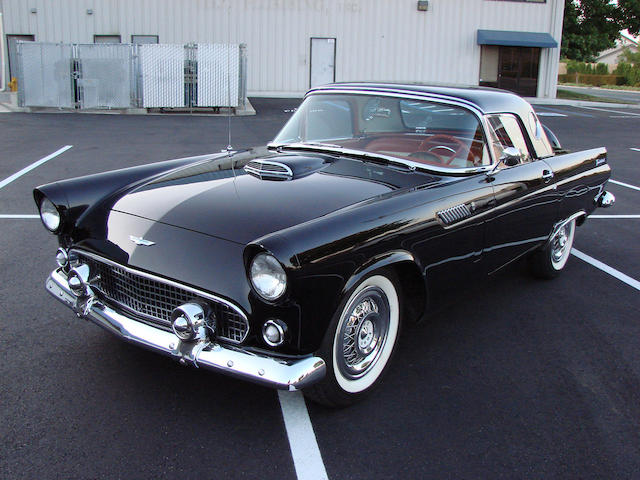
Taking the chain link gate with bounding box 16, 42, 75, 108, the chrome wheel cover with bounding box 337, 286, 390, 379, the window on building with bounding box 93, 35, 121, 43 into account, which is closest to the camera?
the chrome wheel cover with bounding box 337, 286, 390, 379

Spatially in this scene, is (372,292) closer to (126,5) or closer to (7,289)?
(7,289)

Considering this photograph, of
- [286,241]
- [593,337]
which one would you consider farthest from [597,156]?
[286,241]

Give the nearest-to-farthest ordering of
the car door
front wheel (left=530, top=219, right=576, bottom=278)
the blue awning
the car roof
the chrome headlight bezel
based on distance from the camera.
Result: the chrome headlight bezel < the car door < the car roof < front wheel (left=530, top=219, right=576, bottom=278) < the blue awning

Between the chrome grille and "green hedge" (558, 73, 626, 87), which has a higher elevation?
"green hedge" (558, 73, 626, 87)

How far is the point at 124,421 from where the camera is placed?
2.90 m

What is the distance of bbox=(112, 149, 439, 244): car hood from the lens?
299 cm

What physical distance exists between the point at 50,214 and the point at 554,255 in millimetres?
3749

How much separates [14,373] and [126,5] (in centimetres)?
2428

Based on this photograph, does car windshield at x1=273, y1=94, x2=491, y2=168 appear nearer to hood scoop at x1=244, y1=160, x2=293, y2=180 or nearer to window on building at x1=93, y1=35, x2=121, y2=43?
hood scoop at x1=244, y1=160, x2=293, y2=180

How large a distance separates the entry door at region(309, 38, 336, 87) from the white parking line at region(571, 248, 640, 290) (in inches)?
829

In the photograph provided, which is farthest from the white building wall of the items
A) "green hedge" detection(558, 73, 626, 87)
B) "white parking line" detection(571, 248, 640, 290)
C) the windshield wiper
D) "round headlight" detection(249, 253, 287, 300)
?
"green hedge" detection(558, 73, 626, 87)

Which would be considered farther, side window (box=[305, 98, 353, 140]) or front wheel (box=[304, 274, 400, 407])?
side window (box=[305, 98, 353, 140])

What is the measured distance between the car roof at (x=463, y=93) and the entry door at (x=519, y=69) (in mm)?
24249

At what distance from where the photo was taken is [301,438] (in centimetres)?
284
